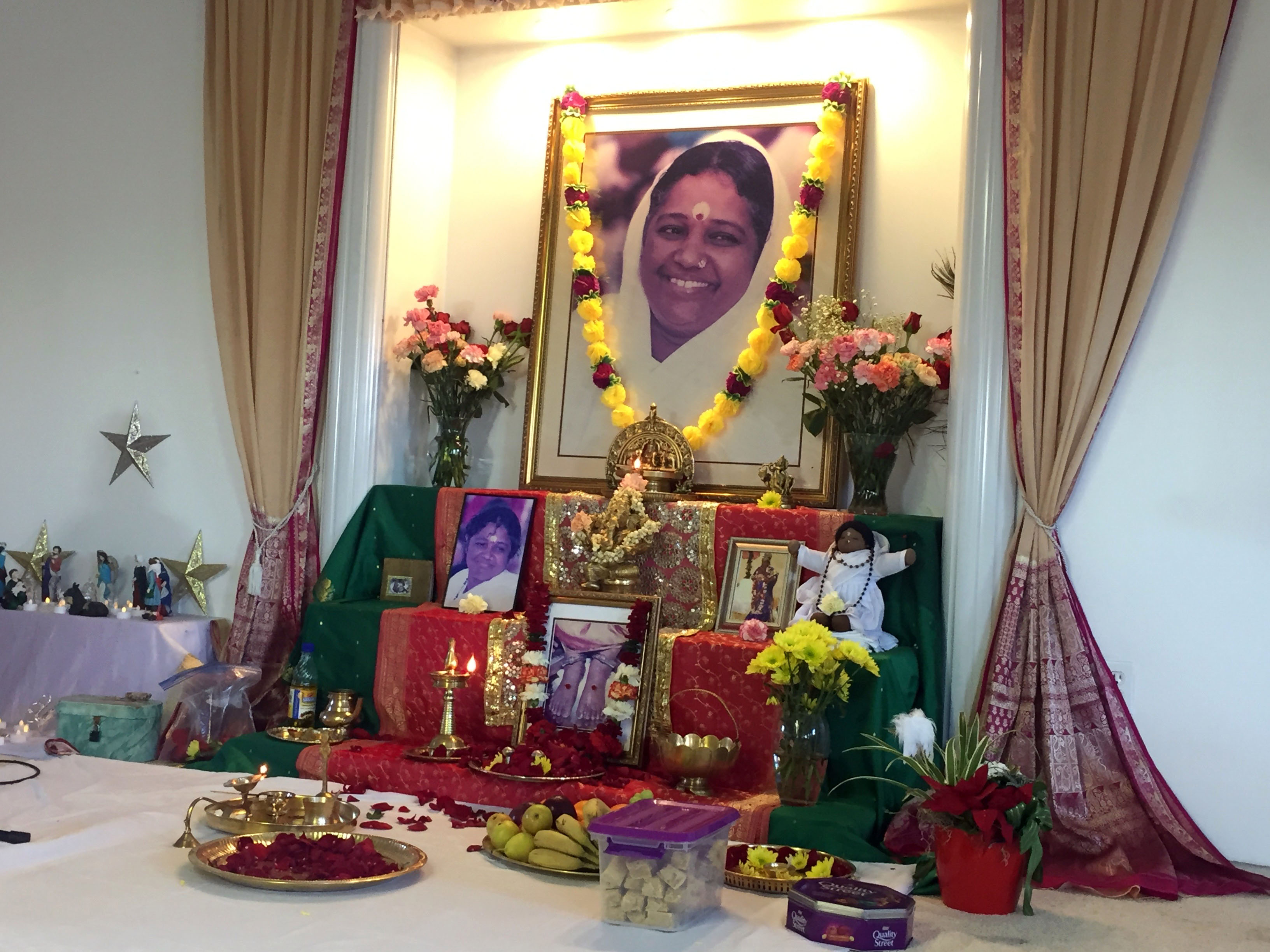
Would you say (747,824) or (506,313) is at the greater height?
(506,313)

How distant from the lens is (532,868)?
3.67 meters

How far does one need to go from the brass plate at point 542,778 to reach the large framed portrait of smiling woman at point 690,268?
1.63 m

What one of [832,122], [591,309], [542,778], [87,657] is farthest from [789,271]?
[87,657]

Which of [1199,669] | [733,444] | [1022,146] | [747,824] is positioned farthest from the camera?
[733,444]

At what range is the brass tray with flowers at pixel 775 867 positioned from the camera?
11.8 feet

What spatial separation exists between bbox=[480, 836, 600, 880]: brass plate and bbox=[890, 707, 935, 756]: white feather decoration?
1.17 m

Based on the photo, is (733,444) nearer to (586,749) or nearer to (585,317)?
(585,317)

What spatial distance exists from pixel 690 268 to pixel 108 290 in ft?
9.88

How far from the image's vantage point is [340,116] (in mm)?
5906

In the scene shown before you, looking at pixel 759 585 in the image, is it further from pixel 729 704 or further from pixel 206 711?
pixel 206 711

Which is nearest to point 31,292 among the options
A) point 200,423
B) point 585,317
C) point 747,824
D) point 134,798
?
point 200,423

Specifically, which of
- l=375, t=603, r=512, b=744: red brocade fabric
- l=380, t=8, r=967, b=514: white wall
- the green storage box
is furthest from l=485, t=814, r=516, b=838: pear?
l=380, t=8, r=967, b=514: white wall

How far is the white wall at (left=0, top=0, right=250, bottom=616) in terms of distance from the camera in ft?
20.5

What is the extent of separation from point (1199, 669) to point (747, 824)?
1.74m
